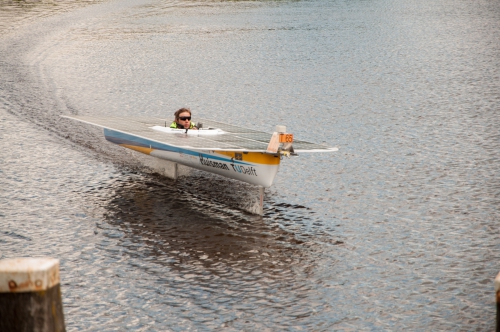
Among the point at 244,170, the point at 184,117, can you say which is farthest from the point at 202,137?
the point at 244,170

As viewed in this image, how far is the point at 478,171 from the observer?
68.4ft

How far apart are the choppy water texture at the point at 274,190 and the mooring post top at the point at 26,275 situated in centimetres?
489

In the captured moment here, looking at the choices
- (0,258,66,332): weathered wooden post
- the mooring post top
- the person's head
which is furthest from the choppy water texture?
the mooring post top

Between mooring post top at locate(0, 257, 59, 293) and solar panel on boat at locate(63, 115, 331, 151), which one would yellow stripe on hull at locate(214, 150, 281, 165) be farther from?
mooring post top at locate(0, 257, 59, 293)

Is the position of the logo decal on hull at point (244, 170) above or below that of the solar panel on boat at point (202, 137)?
below

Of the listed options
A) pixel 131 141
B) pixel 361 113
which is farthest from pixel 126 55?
pixel 131 141

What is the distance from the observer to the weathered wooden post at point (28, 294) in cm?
734

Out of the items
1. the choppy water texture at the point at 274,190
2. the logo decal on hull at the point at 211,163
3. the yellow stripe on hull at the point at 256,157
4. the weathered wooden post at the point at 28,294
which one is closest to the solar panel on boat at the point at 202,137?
the yellow stripe on hull at the point at 256,157

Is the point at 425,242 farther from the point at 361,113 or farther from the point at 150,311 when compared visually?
the point at 361,113

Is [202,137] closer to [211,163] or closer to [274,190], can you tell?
[211,163]

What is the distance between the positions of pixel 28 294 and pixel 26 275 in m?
0.23

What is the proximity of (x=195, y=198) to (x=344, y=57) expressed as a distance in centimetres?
2179

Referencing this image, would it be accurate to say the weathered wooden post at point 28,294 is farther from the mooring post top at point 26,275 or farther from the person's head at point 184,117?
the person's head at point 184,117

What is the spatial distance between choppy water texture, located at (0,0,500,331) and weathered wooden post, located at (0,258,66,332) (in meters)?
4.66
